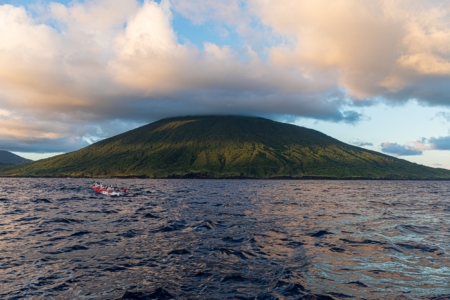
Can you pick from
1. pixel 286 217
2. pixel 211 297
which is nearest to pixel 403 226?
pixel 286 217

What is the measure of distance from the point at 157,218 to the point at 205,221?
22.1 feet

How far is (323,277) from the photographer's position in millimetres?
19750

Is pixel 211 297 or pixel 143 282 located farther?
pixel 143 282

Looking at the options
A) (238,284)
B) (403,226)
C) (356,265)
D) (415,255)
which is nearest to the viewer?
(238,284)

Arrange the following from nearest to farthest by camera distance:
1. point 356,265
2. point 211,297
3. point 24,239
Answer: point 211,297
point 356,265
point 24,239

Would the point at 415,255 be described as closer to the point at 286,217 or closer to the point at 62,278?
the point at 286,217

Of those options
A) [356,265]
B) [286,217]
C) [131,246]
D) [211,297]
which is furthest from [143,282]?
[286,217]

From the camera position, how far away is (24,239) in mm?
29641

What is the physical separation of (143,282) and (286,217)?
2888 cm

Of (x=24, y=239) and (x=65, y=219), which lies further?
(x=65, y=219)

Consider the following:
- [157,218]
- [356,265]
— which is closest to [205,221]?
[157,218]

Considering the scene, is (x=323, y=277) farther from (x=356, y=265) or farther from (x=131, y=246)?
(x=131, y=246)

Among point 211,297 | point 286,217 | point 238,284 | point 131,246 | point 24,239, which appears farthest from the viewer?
point 286,217

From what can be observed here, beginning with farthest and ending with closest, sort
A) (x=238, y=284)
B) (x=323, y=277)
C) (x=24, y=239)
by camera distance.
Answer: (x=24, y=239) → (x=323, y=277) → (x=238, y=284)
